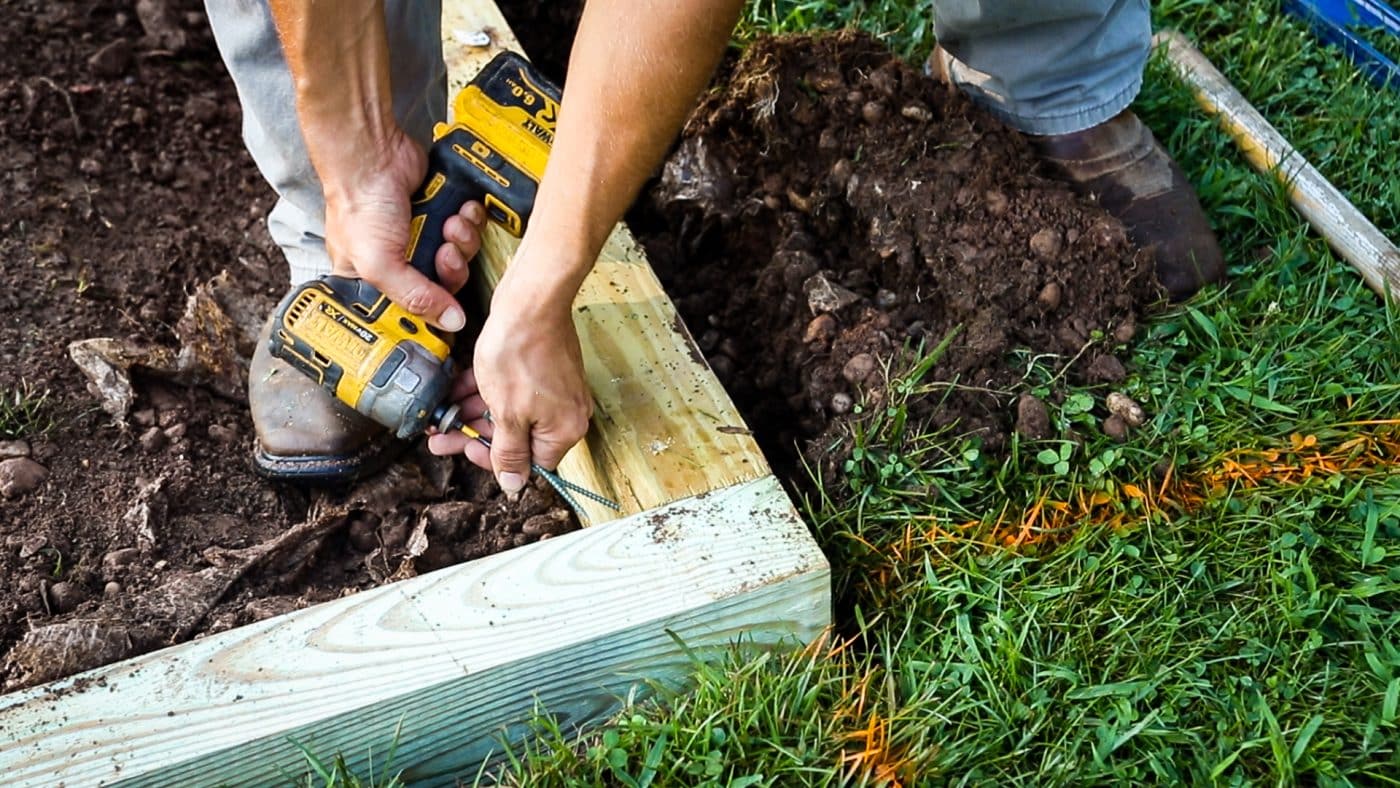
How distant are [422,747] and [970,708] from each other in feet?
2.61

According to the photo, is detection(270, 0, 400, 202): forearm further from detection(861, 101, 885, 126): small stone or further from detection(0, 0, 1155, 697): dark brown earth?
detection(861, 101, 885, 126): small stone

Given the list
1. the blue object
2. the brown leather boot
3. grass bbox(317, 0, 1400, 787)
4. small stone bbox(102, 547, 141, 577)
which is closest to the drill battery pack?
small stone bbox(102, 547, 141, 577)

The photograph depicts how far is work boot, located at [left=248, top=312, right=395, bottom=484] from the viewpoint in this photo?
7.22 feet

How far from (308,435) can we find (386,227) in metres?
0.43

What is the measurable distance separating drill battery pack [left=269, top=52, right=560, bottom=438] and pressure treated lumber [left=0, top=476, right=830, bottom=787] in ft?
1.47

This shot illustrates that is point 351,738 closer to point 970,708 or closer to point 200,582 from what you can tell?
point 200,582

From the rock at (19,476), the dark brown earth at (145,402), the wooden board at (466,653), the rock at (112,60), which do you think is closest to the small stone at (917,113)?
the wooden board at (466,653)

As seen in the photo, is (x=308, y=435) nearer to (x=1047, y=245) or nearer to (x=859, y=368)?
(x=859, y=368)

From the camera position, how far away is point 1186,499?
202 cm

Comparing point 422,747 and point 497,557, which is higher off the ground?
point 497,557

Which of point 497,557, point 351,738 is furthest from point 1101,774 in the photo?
point 351,738

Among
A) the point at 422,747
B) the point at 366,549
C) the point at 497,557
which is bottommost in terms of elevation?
the point at 366,549

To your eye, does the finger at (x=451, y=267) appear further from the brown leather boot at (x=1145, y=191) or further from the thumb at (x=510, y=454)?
the brown leather boot at (x=1145, y=191)

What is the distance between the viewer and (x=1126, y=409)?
6.91 ft
